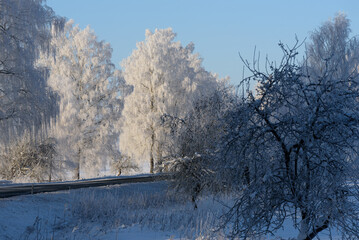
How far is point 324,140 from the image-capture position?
5.83 metres

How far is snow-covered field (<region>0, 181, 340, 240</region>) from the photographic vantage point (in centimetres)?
976

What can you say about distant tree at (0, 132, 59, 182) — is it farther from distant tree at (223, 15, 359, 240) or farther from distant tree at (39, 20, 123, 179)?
distant tree at (223, 15, 359, 240)

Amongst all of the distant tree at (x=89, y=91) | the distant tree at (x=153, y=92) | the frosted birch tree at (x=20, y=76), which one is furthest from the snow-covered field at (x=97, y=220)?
the distant tree at (x=153, y=92)

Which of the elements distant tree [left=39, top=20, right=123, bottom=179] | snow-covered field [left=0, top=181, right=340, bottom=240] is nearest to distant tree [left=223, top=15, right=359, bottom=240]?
snow-covered field [left=0, top=181, right=340, bottom=240]

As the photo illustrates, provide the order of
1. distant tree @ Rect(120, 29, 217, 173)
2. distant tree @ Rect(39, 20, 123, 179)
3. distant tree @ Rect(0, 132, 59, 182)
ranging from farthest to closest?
distant tree @ Rect(120, 29, 217, 173), distant tree @ Rect(39, 20, 123, 179), distant tree @ Rect(0, 132, 59, 182)

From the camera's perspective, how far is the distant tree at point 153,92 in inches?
1220

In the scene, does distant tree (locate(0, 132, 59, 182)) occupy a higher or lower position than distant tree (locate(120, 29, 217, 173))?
lower

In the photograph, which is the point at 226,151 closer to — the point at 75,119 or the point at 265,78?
the point at 265,78

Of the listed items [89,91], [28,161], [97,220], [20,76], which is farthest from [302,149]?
[89,91]

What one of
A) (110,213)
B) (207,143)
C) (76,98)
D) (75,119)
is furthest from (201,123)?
(76,98)

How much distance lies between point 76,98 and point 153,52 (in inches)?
296

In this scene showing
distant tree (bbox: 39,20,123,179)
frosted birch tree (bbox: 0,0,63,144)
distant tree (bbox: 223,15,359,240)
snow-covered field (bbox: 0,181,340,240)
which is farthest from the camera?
distant tree (bbox: 39,20,123,179)

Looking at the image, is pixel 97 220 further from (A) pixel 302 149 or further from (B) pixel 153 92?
(B) pixel 153 92

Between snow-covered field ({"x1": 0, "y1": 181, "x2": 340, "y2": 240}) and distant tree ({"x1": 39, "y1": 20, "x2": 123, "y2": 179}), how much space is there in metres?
13.6
